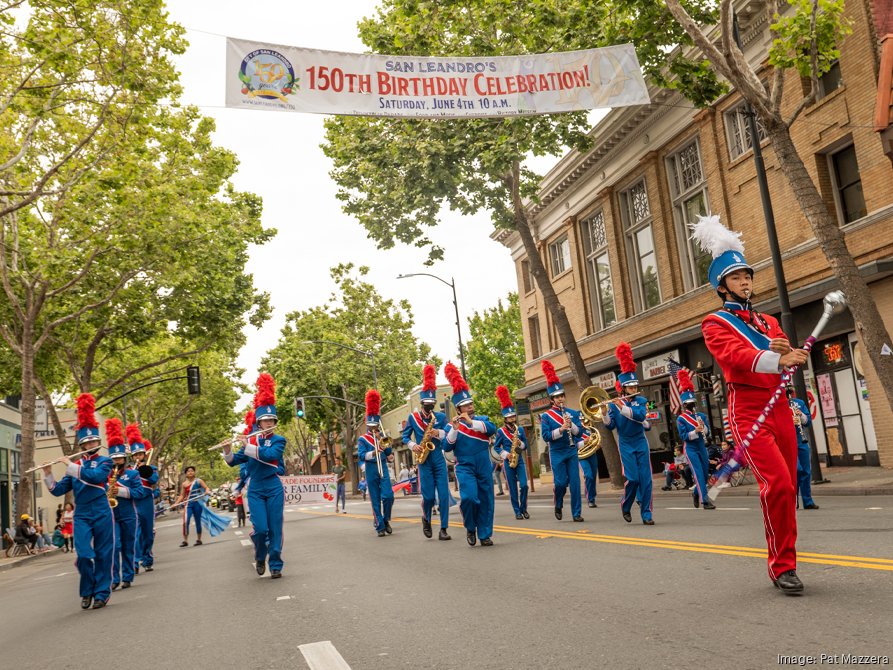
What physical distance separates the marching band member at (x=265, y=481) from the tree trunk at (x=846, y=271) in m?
10.6

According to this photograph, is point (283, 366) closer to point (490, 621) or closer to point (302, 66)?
point (302, 66)

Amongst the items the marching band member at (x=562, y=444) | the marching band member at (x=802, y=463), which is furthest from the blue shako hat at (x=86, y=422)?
the marching band member at (x=802, y=463)

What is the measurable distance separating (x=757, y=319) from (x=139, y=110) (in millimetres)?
17057

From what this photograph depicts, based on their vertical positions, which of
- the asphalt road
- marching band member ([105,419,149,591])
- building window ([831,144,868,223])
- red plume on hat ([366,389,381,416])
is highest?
building window ([831,144,868,223])

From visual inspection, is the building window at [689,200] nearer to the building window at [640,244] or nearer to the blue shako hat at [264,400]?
the building window at [640,244]

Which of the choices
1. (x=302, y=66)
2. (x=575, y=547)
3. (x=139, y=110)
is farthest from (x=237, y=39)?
(x=575, y=547)

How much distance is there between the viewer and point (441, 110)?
15164mm

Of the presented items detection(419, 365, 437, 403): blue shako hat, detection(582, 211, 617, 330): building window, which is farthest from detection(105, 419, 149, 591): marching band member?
detection(582, 211, 617, 330): building window

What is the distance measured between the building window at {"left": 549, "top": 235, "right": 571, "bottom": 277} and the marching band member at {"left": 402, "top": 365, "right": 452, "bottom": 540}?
80.6 ft

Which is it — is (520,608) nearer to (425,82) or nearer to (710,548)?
(710,548)

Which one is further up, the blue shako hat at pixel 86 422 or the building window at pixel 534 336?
the building window at pixel 534 336

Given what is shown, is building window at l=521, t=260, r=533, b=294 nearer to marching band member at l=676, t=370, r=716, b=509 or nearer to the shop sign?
the shop sign

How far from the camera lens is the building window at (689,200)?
27.3m

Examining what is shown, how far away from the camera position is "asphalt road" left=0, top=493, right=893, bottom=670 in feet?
16.0
